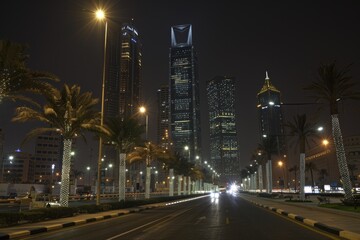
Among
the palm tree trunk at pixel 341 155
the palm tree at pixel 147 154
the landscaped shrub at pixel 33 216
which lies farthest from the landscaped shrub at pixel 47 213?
the palm tree at pixel 147 154

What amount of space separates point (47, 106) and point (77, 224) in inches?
403

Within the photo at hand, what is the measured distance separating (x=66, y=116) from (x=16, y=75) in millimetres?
8441

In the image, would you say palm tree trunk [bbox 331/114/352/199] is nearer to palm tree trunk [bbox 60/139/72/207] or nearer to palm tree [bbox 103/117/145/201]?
palm tree [bbox 103/117/145/201]

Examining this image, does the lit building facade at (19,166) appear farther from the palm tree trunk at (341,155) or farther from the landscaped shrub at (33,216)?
the palm tree trunk at (341,155)

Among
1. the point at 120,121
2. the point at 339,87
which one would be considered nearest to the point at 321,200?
the point at 339,87

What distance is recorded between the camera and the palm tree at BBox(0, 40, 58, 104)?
18281mm

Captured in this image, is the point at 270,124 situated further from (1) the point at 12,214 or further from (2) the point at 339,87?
(1) the point at 12,214

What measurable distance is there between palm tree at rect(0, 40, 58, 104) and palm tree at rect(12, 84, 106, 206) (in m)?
4.77

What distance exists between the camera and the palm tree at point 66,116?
26109 millimetres

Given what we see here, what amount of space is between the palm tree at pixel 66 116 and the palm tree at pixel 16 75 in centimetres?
477

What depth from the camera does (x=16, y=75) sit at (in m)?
19.1

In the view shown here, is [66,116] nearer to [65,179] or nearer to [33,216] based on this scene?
[65,179]

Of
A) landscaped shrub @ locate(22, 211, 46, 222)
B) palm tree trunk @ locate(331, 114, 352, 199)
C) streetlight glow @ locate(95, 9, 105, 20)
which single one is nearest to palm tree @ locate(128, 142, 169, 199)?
palm tree trunk @ locate(331, 114, 352, 199)

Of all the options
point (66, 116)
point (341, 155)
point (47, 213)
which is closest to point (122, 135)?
point (66, 116)
